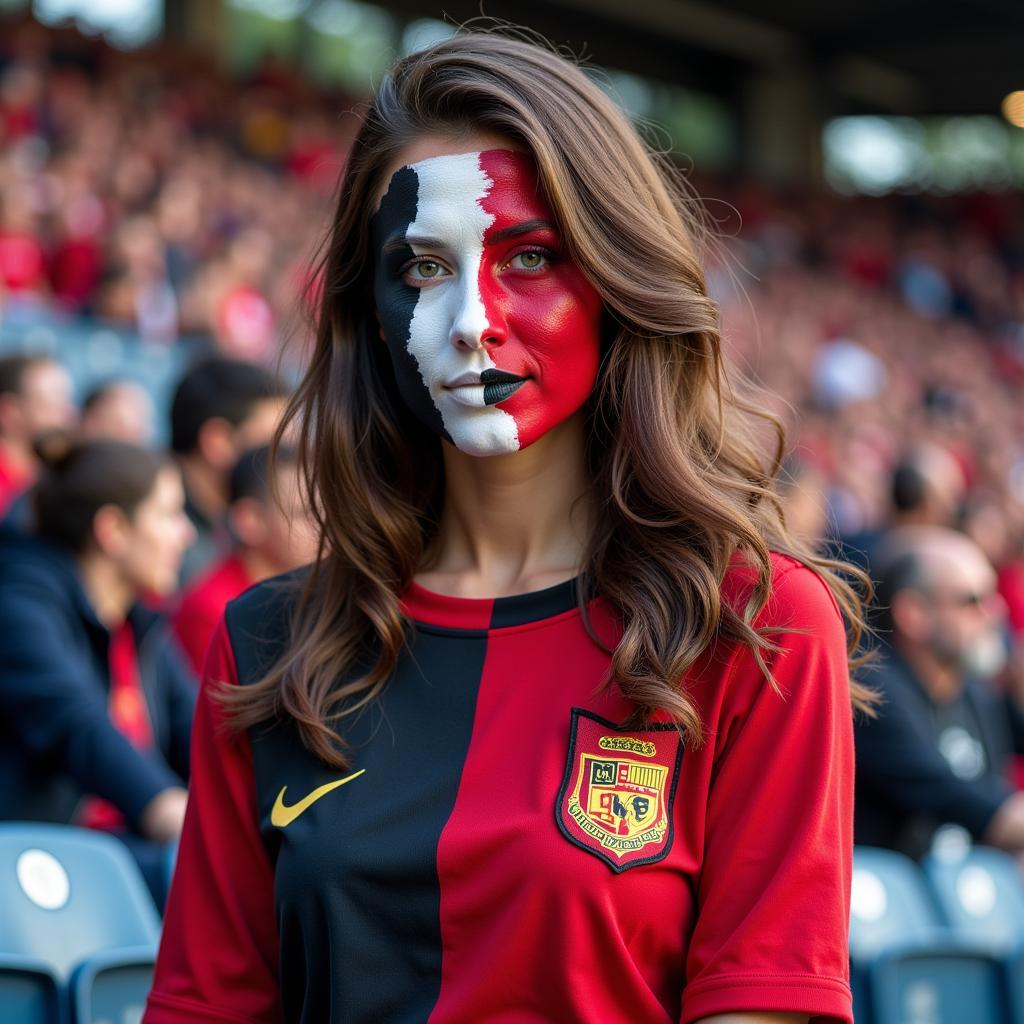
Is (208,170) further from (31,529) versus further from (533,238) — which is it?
(533,238)

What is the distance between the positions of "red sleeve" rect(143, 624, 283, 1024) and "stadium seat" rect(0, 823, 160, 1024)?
60 cm

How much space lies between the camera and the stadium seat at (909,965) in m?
3.19

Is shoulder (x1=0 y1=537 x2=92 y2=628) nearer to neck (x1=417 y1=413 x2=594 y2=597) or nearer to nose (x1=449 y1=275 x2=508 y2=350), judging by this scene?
neck (x1=417 y1=413 x2=594 y2=597)

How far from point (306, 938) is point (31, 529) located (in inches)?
88.1

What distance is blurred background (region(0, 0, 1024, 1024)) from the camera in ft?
12.6

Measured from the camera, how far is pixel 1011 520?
7.90 meters

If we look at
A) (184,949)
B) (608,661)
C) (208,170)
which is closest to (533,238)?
(608,661)

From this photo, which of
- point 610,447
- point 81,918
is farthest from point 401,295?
point 81,918

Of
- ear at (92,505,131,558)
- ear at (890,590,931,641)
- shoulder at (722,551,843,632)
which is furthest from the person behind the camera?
ear at (890,590,931,641)

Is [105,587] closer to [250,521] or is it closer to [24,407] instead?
[250,521]

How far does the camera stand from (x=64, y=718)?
324cm

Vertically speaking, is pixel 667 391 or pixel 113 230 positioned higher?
pixel 113 230

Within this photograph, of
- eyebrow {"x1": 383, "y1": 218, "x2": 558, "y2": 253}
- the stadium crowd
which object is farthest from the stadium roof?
eyebrow {"x1": 383, "y1": 218, "x2": 558, "y2": 253}

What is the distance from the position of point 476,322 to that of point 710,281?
462mm
